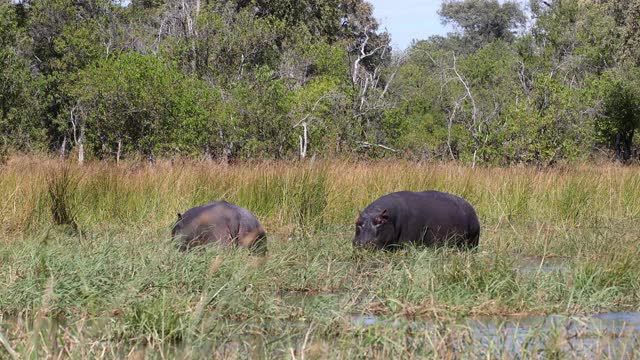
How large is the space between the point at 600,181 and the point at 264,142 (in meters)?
10.2

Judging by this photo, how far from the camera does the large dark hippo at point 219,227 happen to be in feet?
24.0

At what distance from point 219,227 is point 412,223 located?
1.59 meters

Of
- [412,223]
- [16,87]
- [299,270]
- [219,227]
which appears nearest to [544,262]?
[412,223]

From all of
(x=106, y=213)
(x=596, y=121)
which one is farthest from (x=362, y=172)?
(x=596, y=121)

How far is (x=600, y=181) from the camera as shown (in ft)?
39.3

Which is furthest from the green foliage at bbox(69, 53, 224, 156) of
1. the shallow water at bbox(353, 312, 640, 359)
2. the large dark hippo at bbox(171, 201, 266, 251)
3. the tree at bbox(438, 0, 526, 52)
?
the tree at bbox(438, 0, 526, 52)

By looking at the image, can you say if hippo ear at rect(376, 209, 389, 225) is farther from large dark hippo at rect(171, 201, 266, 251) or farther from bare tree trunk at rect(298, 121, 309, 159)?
bare tree trunk at rect(298, 121, 309, 159)

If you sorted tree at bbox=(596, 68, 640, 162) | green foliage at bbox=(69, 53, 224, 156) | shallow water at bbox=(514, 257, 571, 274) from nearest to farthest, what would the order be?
shallow water at bbox=(514, 257, 571, 274) < green foliage at bbox=(69, 53, 224, 156) < tree at bbox=(596, 68, 640, 162)

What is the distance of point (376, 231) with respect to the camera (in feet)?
25.1

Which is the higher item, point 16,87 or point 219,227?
point 219,227

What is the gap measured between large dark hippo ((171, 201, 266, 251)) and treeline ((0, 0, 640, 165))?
22.1 ft

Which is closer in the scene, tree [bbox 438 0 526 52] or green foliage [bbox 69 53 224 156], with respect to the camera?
green foliage [bbox 69 53 224 156]

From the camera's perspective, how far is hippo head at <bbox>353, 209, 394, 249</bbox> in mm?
7645

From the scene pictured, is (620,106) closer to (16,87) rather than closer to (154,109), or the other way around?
(154,109)
